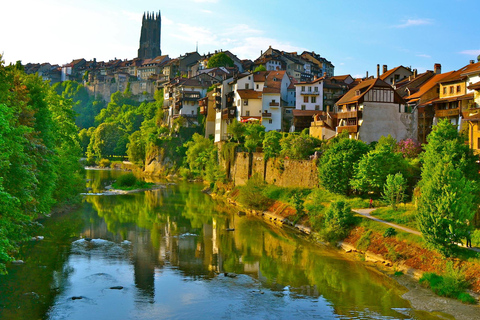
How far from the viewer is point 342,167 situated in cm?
4072

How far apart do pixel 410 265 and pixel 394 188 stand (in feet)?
30.1

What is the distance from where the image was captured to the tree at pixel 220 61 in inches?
4375

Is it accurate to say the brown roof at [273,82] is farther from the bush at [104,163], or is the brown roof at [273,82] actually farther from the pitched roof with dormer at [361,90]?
the bush at [104,163]

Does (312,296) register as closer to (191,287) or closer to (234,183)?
(191,287)

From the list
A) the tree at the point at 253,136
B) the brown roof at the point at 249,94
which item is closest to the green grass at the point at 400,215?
the tree at the point at 253,136

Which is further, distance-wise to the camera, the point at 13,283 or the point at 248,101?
the point at 248,101

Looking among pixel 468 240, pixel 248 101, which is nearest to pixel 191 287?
pixel 468 240

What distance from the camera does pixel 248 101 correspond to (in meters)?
74.9

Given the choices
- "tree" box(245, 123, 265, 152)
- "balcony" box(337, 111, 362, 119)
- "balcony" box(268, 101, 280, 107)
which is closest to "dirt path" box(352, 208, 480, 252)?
"balcony" box(337, 111, 362, 119)

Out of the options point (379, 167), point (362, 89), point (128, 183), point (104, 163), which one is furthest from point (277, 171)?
point (104, 163)

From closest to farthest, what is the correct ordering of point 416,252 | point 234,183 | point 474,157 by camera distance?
point 416,252 < point 474,157 < point 234,183

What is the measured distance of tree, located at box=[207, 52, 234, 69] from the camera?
111m

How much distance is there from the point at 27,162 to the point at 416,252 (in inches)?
776

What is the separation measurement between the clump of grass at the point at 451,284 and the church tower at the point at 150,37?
573 ft
